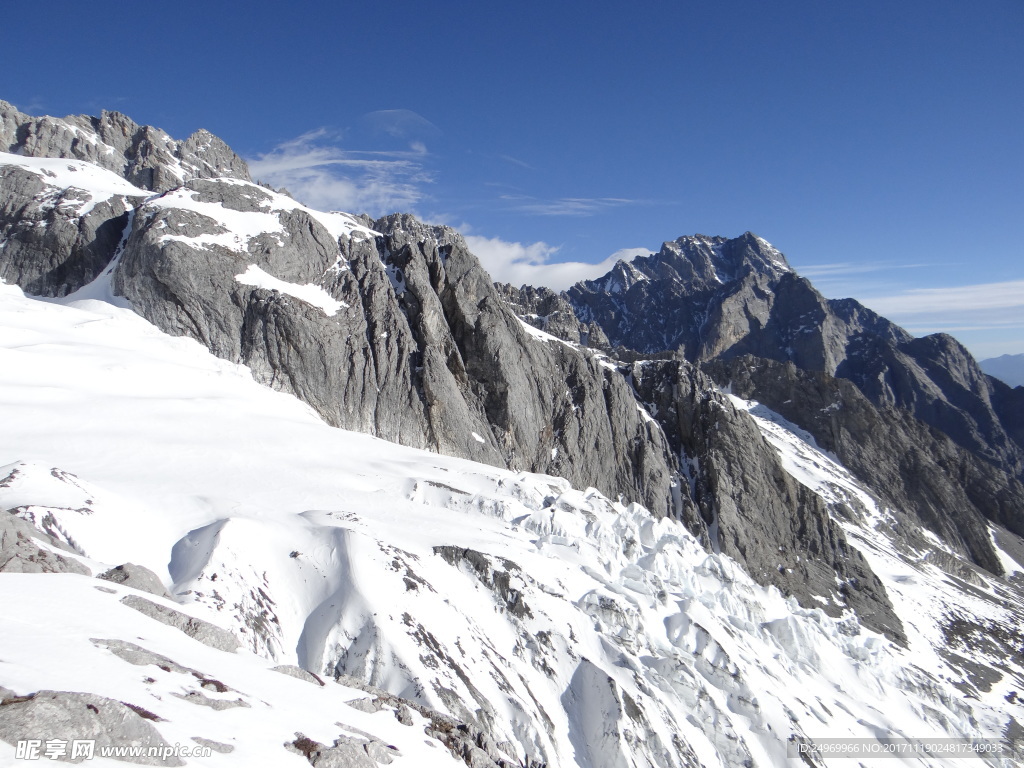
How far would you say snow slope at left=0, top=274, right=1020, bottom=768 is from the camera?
13508 millimetres

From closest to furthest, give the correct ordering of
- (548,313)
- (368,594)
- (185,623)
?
(185,623), (368,594), (548,313)

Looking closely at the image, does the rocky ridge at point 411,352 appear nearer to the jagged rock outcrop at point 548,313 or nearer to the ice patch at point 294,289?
the ice patch at point 294,289

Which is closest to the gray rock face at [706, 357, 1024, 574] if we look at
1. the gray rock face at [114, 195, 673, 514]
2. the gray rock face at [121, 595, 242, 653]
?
the gray rock face at [114, 195, 673, 514]

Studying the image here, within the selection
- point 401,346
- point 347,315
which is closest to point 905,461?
point 401,346

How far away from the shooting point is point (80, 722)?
27.6 feet

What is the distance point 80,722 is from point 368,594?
1777 cm

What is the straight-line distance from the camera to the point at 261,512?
96.2 feet

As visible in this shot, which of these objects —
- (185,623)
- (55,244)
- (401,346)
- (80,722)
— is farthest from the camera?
(401,346)

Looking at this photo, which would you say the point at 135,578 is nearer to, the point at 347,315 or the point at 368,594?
the point at 368,594

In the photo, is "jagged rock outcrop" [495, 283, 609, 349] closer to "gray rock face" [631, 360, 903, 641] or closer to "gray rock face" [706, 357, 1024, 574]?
"gray rock face" [631, 360, 903, 641]

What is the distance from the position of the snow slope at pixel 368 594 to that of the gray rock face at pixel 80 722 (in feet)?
1.42

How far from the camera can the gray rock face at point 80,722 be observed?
7793 millimetres

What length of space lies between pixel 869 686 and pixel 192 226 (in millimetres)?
72852

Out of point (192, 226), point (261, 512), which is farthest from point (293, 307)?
point (261, 512)
